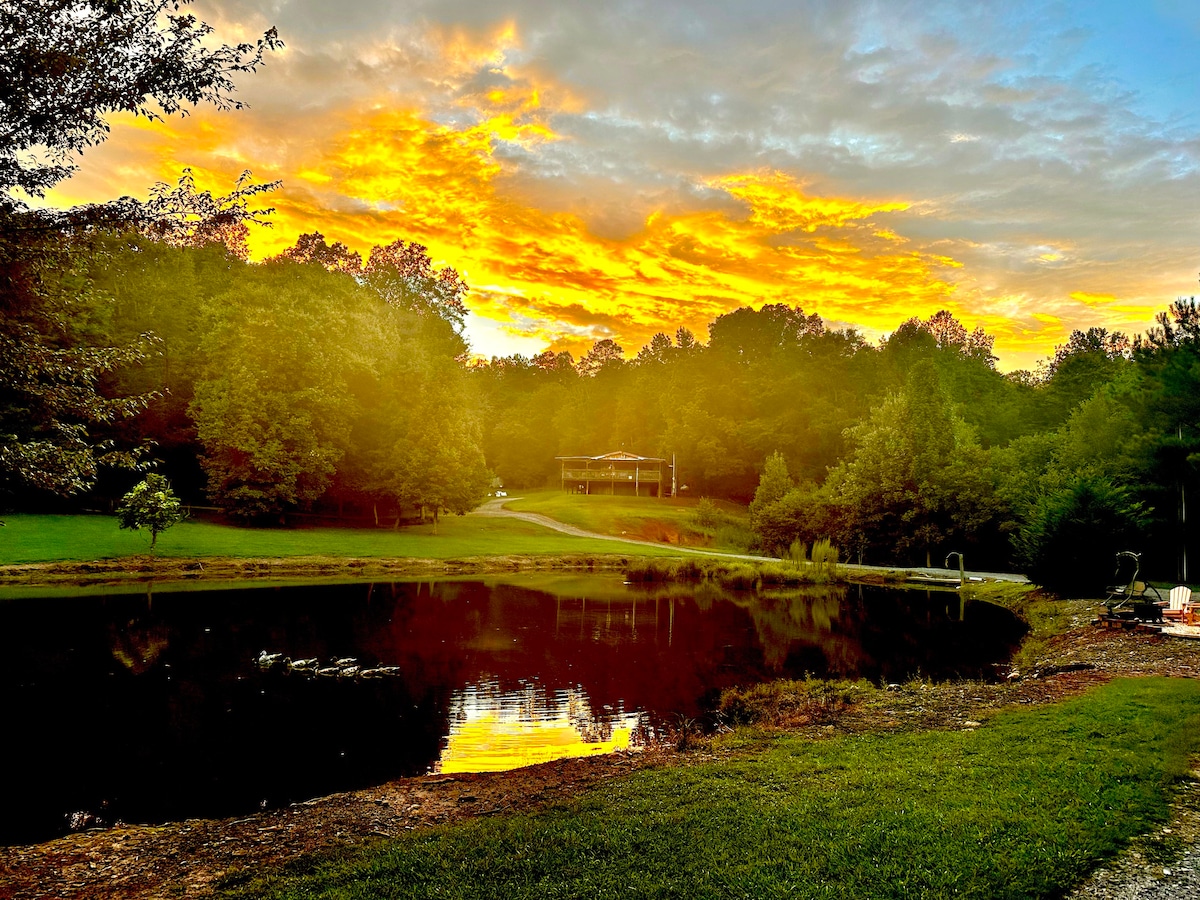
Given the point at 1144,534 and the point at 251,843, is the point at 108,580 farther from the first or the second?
the point at 1144,534

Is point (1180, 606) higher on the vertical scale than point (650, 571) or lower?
higher

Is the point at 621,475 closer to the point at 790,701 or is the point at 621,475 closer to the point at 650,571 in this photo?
the point at 650,571

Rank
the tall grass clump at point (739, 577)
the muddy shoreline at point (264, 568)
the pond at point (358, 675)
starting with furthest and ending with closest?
the tall grass clump at point (739, 577), the muddy shoreline at point (264, 568), the pond at point (358, 675)

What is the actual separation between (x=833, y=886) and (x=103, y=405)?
29.1ft

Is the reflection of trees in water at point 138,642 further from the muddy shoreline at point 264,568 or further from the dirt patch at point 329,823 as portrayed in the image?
the dirt patch at point 329,823

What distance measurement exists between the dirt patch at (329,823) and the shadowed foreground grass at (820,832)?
58cm

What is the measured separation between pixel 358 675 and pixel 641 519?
40.7 meters

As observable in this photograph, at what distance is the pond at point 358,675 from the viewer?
9727 millimetres

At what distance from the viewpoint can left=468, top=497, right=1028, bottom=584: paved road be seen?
34.0 meters

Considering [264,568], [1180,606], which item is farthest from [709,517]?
[1180,606]

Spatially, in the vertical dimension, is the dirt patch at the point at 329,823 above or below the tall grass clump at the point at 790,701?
above

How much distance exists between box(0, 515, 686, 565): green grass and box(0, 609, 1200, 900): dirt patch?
25.5 metres

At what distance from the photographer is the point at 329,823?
24.5 feet

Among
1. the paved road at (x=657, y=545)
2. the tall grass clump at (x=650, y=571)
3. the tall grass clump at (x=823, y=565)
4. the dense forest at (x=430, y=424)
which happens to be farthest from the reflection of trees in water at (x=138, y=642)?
the paved road at (x=657, y=545)
